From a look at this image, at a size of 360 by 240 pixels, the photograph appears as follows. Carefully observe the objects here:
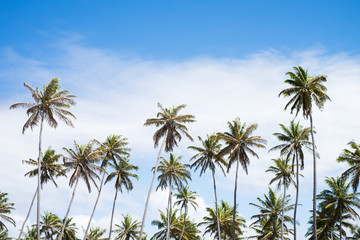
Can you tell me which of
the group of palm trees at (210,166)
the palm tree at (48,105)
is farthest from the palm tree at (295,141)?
the palm tree at (48,105)

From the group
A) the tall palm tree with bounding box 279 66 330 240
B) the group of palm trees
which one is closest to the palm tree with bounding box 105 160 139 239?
the group of palm trees

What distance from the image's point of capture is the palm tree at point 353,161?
33.8 m

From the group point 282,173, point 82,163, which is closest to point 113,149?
point 82,163

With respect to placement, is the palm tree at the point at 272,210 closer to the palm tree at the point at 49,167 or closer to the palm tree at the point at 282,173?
the palm tree at the point at 282,173

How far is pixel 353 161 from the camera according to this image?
113 ft

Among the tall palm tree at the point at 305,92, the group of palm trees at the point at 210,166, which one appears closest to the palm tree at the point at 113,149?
the group of palm trees at the point at 210,166

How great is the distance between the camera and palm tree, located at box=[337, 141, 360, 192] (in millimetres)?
33812

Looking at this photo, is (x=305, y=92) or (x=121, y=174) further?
(x=121, y=174)

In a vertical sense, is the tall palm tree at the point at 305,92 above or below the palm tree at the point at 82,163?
above

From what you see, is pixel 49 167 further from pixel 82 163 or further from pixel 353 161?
pixel 353 161

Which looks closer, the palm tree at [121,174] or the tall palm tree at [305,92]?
the tall palm tree at [305,92]

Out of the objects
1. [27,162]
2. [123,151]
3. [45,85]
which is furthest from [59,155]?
[45,85]


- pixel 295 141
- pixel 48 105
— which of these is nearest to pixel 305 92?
pixel 295 141

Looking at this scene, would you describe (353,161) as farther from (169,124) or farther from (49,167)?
(49,167)
